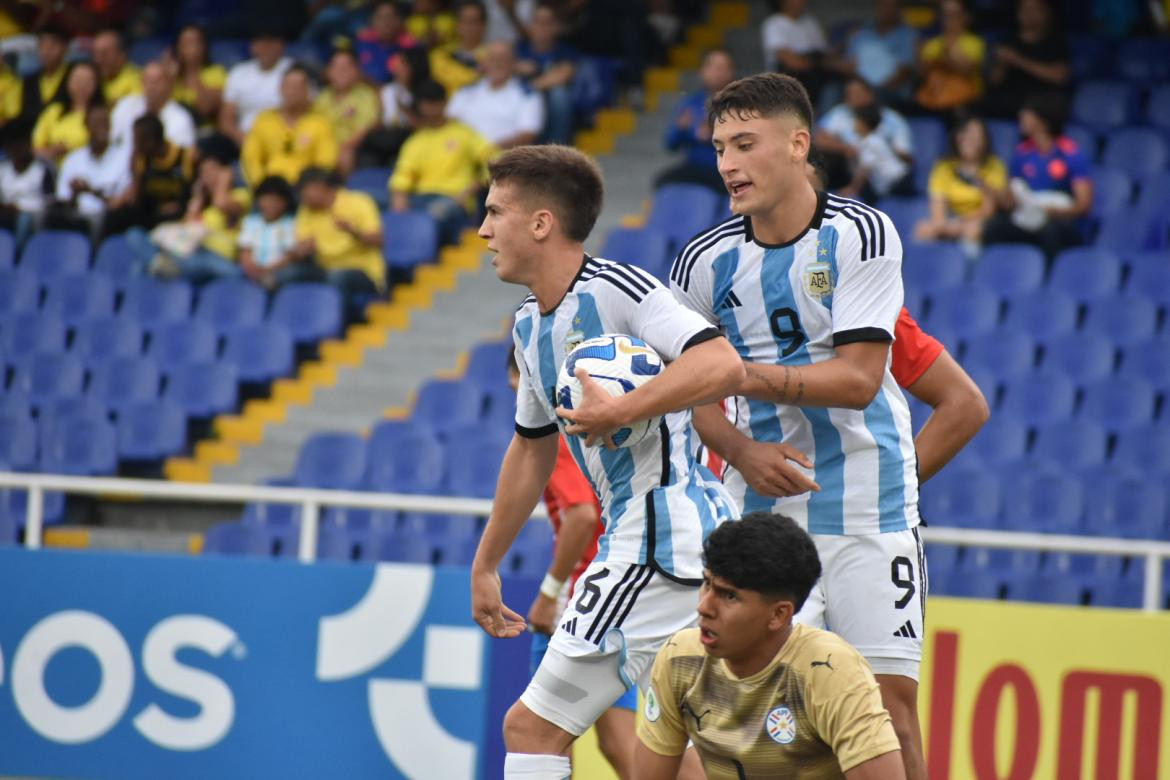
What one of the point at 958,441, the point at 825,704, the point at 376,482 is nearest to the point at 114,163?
the point at 376,482

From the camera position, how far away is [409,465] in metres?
10.4

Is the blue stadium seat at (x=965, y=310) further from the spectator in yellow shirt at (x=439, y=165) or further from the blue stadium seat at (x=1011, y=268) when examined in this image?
the spectator in yellow shirt at (x=439, y=165)

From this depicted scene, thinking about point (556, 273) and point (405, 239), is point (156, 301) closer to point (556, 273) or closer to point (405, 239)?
point (405, 239)

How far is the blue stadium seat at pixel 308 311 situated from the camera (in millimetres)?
12047

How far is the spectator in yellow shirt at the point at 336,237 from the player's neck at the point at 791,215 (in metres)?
8.07

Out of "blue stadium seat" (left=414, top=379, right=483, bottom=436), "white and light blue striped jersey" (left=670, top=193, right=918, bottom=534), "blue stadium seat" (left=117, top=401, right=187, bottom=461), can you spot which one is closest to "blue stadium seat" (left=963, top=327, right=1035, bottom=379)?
"blue stadium seat" (left=414, top=379, right=483, bottom=436)

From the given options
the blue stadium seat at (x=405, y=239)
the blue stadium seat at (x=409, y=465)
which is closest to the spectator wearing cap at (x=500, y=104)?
the blue stadium seat at (x=405, y=239)

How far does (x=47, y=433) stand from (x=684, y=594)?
7.99 m

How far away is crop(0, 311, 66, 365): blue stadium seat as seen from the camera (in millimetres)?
12117

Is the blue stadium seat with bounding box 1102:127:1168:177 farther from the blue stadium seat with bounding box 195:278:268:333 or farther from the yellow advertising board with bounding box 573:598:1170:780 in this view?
the blue stadium seat with bounding box 195:278:268:333

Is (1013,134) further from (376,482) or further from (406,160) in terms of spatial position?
(376,482)

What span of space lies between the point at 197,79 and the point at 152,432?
13.1 feet

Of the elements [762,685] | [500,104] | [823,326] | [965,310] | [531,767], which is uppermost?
[500,104]

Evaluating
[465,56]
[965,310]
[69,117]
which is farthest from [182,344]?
[965,310]
